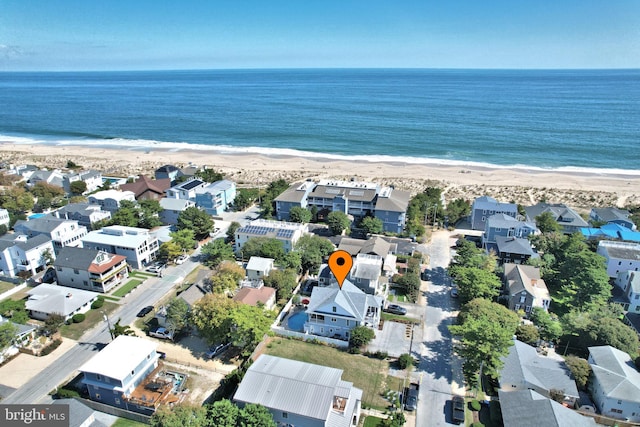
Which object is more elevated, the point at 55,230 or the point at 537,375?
the point at 55,230

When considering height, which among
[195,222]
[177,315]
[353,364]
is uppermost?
[195,222]

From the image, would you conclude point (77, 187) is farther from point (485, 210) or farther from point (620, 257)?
point (620, 257)

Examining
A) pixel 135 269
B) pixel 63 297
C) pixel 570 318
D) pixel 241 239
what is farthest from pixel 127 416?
pixel 570 318

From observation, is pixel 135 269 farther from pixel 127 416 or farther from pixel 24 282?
pixel 127 416

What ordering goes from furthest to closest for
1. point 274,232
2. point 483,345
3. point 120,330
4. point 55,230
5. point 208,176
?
point 208,176 < point 274,232 < point 55,230 < point 120,330 < point 483,345

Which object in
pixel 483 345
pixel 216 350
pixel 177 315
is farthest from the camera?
pixel 177 315

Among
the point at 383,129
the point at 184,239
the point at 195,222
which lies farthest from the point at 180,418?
the point at 383,129

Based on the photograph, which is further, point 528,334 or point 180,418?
point 528,334

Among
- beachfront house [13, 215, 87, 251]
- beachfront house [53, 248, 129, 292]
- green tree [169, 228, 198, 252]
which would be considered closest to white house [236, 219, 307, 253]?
green tree [169, 228, 198, 252]
